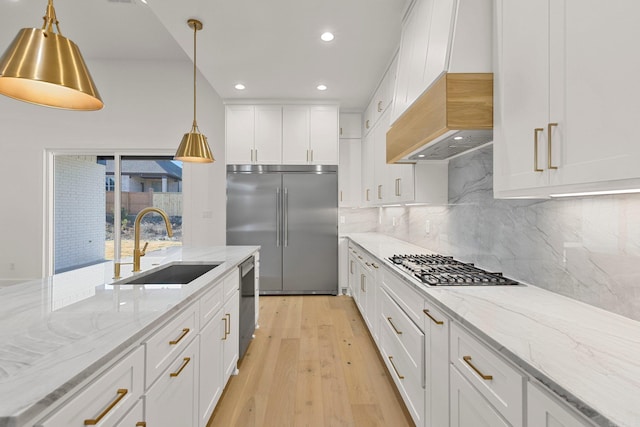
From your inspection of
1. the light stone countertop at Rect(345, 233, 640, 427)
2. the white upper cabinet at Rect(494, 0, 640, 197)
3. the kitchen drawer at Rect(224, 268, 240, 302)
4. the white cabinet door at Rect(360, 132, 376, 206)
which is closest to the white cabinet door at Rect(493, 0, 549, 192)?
the white upper cabinet at Rect(494, 0, 640, 197)

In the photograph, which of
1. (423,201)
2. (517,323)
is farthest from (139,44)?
(517,323)

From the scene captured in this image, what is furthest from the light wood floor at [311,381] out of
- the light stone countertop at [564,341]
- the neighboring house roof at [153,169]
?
the neighboring house roof at [153,169]

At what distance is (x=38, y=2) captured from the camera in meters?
3.43

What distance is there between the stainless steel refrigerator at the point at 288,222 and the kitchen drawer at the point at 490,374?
3405 mm

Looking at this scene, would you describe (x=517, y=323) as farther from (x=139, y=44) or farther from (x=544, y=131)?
(x=139, y=44)

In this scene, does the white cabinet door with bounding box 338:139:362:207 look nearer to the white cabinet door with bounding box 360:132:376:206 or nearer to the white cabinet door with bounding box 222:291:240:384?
the white cabinet door with bounding box 360:132:376:206

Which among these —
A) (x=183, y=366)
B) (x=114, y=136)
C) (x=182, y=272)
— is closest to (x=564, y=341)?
(x=183, y=366)

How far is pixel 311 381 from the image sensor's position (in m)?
2.43

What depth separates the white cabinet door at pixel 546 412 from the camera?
73cm

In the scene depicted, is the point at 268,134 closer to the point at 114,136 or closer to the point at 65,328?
the point at 114,136

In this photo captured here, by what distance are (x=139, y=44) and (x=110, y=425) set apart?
16.0 ft

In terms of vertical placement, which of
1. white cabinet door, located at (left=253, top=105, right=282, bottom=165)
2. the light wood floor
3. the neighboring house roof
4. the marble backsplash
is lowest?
the light wood floor

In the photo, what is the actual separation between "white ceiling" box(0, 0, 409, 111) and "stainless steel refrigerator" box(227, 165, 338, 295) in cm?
113

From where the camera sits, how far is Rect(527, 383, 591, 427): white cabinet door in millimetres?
734
